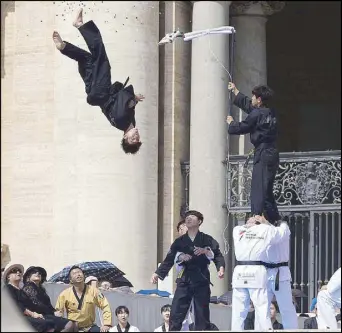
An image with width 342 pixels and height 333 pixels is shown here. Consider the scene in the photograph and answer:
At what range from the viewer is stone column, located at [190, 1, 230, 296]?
3122 cm

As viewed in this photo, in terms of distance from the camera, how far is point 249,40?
33.2m

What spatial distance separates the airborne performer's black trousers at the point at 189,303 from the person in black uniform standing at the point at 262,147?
4.20 feet

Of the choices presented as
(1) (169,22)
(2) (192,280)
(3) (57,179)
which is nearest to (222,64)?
(1) (169,22)

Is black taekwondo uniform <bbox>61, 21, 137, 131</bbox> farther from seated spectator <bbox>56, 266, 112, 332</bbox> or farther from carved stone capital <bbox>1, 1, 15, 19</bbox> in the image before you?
carved stone capital <bbox>1, 1, 15, 19</bbox>

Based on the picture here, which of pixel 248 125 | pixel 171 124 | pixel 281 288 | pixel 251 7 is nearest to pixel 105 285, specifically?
pixel 248 125

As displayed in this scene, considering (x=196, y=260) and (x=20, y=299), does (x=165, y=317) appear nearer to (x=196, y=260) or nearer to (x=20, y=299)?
(x=196, y=260)

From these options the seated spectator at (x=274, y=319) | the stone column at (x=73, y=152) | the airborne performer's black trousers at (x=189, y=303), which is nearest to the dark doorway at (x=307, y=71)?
the stone column at (x=73, y=152)

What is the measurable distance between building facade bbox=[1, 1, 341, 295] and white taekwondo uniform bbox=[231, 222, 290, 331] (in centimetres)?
812

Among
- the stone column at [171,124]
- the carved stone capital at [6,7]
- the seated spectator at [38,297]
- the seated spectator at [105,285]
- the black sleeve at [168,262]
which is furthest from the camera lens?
the carved stone capital at [6,7]

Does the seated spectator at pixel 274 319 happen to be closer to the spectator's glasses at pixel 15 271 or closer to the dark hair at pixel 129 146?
the dark hair at pixel 129 146

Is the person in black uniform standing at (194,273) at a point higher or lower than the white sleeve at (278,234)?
lower

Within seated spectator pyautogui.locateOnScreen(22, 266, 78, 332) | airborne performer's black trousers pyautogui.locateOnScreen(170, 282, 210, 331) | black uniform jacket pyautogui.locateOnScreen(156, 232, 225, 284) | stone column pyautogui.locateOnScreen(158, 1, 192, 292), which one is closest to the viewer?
seated spectator pyautogui.locateOnScreen(22, 266, 78, 332)

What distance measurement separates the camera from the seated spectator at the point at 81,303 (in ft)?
78.8

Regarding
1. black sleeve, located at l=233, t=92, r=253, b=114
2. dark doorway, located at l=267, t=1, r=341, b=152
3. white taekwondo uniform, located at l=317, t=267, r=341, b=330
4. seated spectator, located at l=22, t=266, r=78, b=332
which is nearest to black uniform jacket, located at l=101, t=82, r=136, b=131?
black sleeve, located at l=233, t=92, r=253, b=114
